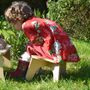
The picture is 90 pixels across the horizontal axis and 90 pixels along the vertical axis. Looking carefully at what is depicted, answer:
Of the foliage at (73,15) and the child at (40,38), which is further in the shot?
the foliage at (73,15)

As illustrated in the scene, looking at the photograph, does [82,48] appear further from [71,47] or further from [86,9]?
[71,47]

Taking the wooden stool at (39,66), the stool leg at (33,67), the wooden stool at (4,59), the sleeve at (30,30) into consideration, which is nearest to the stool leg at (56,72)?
the wooden stool at (39,66)

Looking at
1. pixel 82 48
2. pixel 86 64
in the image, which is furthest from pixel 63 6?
pixel 86 64

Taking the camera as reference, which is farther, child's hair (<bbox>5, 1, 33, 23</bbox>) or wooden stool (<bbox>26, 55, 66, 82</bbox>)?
child's hair (<bbox>5, 1, 33, 23</bbox>)

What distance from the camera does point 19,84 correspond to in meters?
5.81

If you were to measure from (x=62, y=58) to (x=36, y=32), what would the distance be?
1.59 feet

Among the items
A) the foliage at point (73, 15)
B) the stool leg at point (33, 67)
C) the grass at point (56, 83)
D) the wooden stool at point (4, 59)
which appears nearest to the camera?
the grass at point (56, 83)

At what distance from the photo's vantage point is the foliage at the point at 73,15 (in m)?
9.68

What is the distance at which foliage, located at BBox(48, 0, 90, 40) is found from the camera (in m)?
9.68

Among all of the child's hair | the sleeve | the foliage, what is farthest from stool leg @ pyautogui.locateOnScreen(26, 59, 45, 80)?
the foliage

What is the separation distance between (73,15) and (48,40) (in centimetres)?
389

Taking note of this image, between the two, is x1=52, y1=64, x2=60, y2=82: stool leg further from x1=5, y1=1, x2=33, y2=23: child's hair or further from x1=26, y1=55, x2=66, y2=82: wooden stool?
x1=5, y1=1, x2=33, y2=23: child's hair

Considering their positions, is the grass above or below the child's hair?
below

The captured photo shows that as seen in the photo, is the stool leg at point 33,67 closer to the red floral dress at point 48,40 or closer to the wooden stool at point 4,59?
the red floral dress at point 48,40
